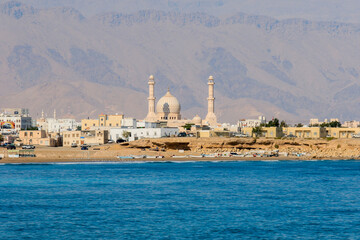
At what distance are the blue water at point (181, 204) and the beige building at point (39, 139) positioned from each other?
1584 inches

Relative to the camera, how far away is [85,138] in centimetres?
14238

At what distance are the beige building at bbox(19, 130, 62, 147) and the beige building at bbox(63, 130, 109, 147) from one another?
1732 mm

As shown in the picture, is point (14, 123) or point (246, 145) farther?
point (14, 123)

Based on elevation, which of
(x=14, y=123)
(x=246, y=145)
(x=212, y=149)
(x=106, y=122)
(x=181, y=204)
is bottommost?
(x=181, y=204)

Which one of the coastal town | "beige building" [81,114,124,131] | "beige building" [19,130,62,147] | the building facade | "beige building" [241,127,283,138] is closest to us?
the coastal town

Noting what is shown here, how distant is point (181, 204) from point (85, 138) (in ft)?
264

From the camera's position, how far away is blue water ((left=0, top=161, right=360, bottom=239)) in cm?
5166

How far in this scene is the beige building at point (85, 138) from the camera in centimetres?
14062

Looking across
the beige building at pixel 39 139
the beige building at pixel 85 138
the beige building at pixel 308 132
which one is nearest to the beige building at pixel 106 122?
the beige building at pixel 85 138

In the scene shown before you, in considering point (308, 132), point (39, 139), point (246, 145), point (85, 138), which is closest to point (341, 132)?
point (308, 132)

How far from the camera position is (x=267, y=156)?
413ft

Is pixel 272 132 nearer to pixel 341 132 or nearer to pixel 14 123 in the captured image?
pixel 341 132

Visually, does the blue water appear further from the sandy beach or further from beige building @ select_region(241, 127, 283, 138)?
beige building @ select_region(241, 127, 283, 138)

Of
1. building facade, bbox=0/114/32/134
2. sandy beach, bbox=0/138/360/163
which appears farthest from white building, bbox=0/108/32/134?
sandy beach, bbox=0/138/360/163
